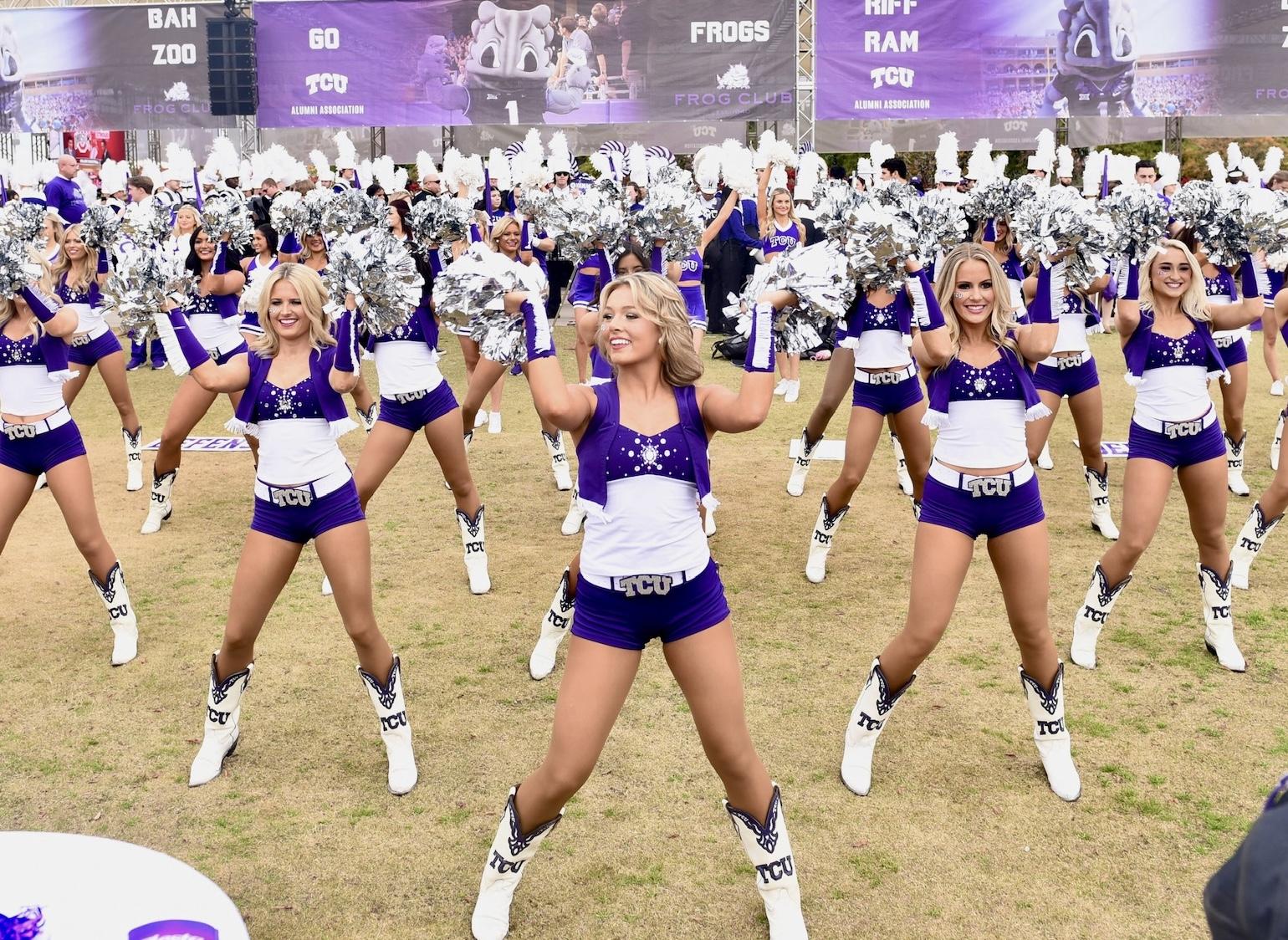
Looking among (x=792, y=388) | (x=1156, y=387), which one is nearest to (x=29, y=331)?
(x=1156, y=387)

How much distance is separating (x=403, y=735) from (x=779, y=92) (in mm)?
16037

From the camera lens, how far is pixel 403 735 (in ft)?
16.7

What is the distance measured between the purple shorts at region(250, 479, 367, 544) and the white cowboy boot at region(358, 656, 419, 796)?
0.62 meters

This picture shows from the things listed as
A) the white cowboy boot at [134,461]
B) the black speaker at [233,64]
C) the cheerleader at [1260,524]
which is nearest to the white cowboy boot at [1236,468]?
the cheerleader at [1260,524]

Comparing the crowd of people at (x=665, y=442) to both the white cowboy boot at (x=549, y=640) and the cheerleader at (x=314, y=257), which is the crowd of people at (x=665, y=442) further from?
the cheerleader at (x=314, y=257)

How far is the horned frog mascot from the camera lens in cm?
1889

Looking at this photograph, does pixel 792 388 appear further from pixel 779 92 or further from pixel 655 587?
pixel 655 587

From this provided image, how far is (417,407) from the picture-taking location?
22.9 ft

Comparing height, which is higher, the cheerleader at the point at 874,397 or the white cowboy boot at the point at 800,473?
the cheerleader at the point at 874,397

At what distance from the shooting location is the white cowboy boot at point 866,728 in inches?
195

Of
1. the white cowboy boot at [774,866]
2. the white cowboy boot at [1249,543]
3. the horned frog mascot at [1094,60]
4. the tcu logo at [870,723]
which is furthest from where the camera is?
the horned frog mascot at [1094,60]

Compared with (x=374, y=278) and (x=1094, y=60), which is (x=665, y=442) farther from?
(x=1094, y=60)

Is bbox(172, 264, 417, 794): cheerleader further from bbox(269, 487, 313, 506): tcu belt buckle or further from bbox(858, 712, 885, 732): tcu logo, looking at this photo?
bbox(858, 712, 885, 732): tcu logo

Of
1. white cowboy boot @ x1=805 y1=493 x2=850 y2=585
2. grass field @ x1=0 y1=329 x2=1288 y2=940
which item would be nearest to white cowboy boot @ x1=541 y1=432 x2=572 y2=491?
grass field @ x1=0 y1=329 x2=1288 y2=940
